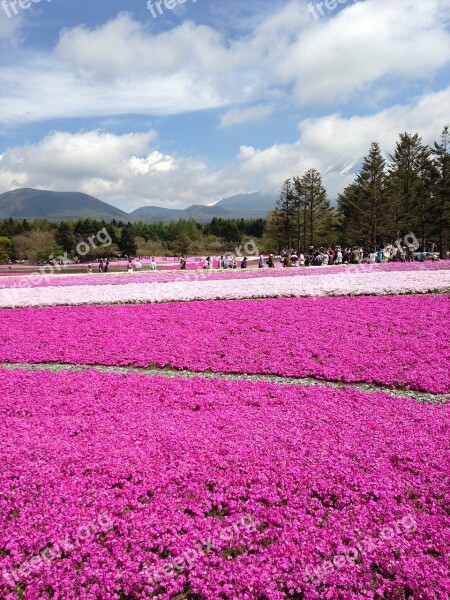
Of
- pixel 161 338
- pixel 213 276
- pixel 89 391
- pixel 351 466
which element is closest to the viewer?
pixel 351 466

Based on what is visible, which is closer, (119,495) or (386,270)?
(119,495)

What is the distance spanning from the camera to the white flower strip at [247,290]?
22.8 meters

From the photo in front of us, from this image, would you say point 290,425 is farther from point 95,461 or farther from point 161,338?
point 161,338

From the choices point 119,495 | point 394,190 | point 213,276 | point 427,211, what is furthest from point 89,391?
point 394,190

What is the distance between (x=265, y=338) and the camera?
1475cm

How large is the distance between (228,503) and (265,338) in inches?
357

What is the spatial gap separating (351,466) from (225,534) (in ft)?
7.72

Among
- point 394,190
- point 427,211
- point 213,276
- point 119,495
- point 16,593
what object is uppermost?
point 394,190

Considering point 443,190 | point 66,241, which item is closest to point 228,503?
point 443,190

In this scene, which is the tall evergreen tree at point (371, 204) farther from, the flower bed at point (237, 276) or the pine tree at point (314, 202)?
the flower bed at point (237, 276)

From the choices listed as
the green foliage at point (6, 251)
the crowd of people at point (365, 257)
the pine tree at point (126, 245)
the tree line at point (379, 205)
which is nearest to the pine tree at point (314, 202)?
the tree line at point (379, 205)

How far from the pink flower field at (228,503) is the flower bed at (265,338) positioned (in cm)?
299

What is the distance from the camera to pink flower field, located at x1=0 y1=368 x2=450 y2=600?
4826 millimetres

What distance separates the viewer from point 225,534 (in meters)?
5.40
